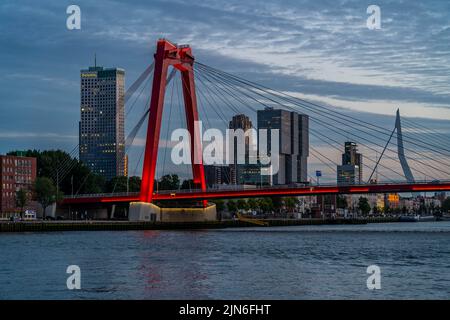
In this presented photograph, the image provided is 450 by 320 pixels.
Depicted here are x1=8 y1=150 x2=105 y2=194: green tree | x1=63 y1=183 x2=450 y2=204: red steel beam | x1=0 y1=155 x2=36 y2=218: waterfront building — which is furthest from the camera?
x1=8 y1=150 x2=105 y2=194: green tree

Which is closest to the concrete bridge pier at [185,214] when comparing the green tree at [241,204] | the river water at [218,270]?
the river water at [218,270]

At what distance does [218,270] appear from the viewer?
37406 mm

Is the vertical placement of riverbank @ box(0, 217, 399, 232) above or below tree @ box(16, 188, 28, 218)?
below

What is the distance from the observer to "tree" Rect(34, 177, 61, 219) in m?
98.8

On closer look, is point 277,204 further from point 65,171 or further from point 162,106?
point 162,106

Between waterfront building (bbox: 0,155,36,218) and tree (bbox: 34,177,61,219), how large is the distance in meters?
3.91

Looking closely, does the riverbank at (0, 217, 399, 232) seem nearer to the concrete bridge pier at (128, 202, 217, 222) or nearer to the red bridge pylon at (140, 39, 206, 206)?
the concrete bridge pier at (128, 202, 217, 222)

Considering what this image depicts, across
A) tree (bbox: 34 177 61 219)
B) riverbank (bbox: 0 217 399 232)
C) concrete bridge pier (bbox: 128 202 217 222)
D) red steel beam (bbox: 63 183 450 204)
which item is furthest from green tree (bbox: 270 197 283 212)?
red steel beam (bbox: 63 183 450 204)

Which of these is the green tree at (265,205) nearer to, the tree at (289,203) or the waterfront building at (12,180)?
the tree at (289,203)

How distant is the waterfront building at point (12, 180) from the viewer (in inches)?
4210

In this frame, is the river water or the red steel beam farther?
the red steel beam

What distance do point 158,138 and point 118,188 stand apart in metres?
62.5
